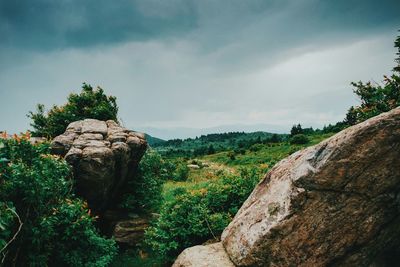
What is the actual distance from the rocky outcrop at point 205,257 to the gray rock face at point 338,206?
1.81ft

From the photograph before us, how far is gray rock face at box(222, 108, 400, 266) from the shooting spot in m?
6.00

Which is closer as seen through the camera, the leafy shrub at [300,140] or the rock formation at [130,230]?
the rock formation at [130,230]

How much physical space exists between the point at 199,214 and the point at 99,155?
3990mm

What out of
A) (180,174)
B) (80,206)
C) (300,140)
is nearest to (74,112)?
(80,206)

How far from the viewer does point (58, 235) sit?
8.83 metres

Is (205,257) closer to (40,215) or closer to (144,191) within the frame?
(40,215)

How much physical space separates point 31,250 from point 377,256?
26.9 feet

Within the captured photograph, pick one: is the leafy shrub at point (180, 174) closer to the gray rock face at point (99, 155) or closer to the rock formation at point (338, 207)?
the gray rock face at point (99, 155)

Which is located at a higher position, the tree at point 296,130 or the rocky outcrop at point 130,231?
the tree at point 296,130

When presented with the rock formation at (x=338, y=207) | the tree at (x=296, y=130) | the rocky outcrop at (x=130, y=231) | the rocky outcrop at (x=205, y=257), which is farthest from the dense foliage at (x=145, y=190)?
the tree at (x=296, y=130)

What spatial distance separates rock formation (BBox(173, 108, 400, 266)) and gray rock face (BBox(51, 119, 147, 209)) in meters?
6.16

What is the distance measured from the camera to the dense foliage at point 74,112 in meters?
16.5

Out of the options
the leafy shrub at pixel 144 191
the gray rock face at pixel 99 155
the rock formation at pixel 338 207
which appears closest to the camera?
the rock formation at pixel 338 207

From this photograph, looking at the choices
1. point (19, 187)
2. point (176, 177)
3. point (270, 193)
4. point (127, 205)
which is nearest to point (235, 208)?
point (270, 193)
